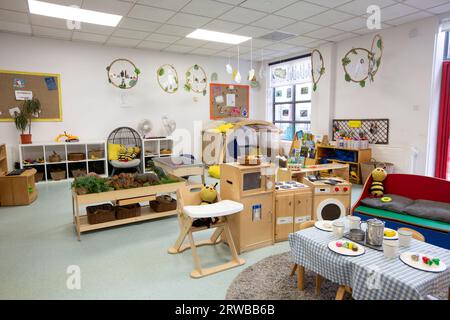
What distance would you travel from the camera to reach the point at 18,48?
598 centimetres

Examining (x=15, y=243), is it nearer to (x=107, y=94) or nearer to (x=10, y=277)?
(x=10, y=277)

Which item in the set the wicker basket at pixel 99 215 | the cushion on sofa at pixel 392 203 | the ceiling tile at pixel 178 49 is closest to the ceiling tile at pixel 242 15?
the ceiling tile at pixel 178 49

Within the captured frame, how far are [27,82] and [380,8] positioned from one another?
6762 mm

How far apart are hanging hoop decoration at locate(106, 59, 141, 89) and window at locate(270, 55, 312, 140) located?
397cm

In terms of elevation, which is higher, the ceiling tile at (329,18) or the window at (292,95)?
the ceiling tile at (329,18)

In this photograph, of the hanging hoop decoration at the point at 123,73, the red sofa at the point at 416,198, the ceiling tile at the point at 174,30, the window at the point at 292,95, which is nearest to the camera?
the red sofa at the point at 416,198

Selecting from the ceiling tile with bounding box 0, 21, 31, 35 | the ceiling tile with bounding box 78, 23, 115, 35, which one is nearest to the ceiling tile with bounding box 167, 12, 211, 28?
the ceiling tile with bounding box 78, 23, 115, 35

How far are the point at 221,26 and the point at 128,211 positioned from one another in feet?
12.3

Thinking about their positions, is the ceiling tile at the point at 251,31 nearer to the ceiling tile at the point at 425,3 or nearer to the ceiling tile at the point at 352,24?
the ceiling tile at the point at 352,24

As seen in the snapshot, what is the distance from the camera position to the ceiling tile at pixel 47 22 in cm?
496

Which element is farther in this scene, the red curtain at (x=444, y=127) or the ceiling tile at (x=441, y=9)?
the red curtain at (x=444, y=127)

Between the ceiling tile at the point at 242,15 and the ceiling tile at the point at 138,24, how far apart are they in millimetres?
1311

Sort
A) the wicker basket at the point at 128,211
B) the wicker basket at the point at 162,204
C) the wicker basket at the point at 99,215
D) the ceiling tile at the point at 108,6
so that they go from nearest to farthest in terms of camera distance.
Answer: the wicker basket at the point at 99,215 → the wicker basket at the point at 128,211 → the wicker basket at the point at 162,204 → the ceiling tile at the point at 108,6

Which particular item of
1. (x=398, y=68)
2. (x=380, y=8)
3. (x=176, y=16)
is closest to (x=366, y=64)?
(x=398, y=68)
